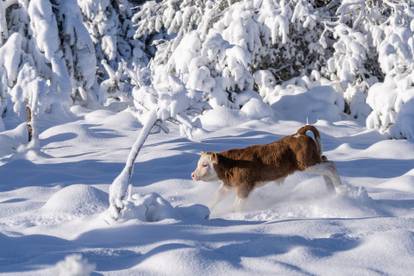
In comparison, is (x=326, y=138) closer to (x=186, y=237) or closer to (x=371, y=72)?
(x=371, y=72)

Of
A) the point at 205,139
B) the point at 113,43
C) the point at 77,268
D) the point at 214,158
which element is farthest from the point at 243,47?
the point at 113,43

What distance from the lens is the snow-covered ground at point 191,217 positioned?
137 inches

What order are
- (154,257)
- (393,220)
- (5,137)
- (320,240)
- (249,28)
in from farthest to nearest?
(249,28), (5,137), (393,220), (320,240), (154,257)

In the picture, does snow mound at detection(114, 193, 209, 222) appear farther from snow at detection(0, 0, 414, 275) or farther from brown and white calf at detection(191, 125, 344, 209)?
brown and white calf at detection(191, 125, 344, 209)

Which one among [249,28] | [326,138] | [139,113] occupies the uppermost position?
[249,28]

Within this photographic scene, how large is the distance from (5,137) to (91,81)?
4.72m

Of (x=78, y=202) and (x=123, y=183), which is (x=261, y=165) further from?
(x=78, y=202)

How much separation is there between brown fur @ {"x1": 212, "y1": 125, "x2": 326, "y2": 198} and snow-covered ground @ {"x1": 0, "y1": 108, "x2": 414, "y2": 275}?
211mm

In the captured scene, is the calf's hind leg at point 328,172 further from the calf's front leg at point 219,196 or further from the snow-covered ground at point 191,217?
the calf's front leg at point 219,196

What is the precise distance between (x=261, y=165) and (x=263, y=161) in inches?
1.9

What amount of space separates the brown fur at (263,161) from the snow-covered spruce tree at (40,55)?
422cm

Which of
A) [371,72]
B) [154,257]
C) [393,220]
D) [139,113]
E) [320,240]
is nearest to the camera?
[154,257]

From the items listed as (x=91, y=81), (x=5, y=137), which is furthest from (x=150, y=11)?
(x=5, y=137)

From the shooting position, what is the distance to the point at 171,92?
4652 mm
